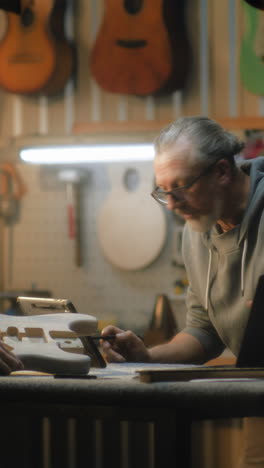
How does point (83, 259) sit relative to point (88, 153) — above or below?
below

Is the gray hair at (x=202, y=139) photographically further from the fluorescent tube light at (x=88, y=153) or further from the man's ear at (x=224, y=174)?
the fluorescent tube light at (x=88, y=153)

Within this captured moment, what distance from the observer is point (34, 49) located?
415cm

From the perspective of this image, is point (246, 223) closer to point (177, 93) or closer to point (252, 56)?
point (252, 56)

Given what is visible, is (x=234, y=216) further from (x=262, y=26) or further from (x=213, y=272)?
(x=262, y=26)

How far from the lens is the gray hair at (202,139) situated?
238cm

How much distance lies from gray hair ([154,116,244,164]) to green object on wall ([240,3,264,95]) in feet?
5.53

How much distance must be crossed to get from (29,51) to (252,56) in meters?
1.18

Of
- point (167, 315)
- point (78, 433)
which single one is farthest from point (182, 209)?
point (167, 315)

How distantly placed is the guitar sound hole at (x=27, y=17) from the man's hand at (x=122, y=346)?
2.59 m

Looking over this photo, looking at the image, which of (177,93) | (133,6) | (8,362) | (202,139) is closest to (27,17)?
(133,6)

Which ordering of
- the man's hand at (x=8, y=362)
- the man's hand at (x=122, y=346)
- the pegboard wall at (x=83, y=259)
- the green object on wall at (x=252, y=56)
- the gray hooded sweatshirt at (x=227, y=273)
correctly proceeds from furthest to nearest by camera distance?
the pegboard wall at (x=83, y=259)
the green object on wall at (x=252, y=56)
the gray hooded sweatshirt at (x=227, y=273)
the man's hand at (x=122, y=346)
the man's hand at (x=8, y=362)

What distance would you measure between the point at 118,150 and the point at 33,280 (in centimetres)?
110

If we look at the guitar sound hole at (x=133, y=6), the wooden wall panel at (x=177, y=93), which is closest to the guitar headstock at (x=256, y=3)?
the wooden wall panel at (x=177, y=93)

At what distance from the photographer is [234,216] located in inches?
94.1
